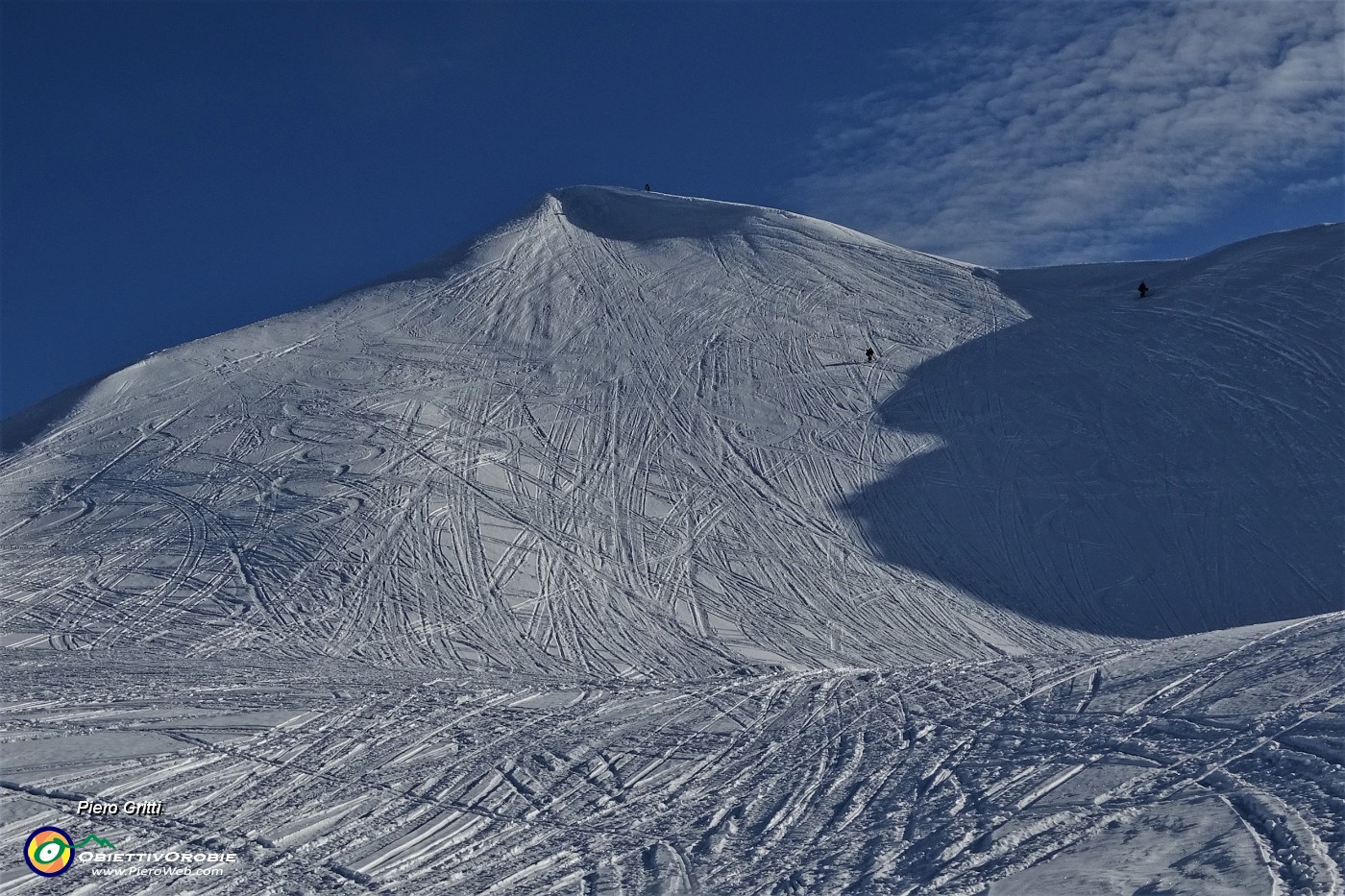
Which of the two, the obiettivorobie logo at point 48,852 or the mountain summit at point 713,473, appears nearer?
the obiettivorobie logo at point 48,852

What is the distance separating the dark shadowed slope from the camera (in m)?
15.3

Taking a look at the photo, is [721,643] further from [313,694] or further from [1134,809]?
[1134,809]

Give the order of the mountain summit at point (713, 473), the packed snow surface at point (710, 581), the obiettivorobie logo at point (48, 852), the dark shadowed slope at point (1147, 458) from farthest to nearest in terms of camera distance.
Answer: the dark shadowed slope at point (1147, 458), the mountain summit at point (713, 473), the packed snow surface at point (710, 581), the obiettivorobie logo at point (48, 852)

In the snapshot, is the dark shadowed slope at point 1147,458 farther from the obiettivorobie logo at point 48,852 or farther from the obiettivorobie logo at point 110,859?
the obiettivorobie logo at point 48,852

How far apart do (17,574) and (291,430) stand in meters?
5.95

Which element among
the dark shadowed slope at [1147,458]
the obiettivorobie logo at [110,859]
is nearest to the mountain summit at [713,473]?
the dark shadowed slope at [1147,458]

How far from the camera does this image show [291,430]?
2033 cm

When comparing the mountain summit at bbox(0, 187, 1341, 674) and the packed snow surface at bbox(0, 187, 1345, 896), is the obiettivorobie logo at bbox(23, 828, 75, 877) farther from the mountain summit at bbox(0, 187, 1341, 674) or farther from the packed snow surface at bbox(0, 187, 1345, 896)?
the mountain summit at bbox(0, 187, 1341, 674)

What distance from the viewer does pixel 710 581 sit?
15.6 metres

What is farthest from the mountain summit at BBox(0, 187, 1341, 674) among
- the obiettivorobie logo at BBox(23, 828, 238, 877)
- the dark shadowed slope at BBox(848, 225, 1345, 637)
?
the obiettivorobie logo at BBox(23, 828, 238, 877)

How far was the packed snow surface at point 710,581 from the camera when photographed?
733 cm

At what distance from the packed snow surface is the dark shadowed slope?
89 mm

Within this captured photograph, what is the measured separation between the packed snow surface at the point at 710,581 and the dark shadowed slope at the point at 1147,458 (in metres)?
0.09

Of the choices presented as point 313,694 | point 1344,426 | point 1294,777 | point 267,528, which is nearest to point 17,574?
point 267,528
